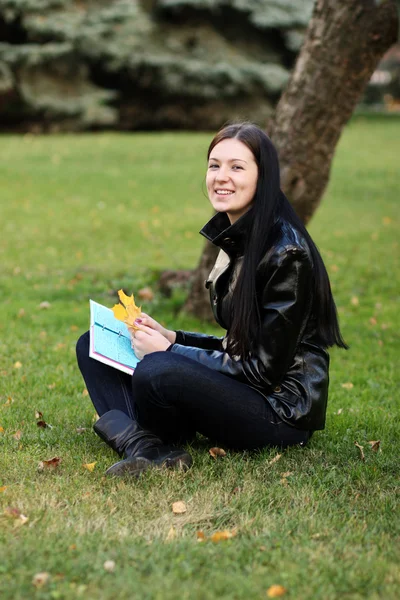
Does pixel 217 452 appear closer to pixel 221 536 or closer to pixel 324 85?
pixel 221 536

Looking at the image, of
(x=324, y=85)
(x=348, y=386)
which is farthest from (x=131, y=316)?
(x=324, y=85)

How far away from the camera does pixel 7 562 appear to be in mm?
2713

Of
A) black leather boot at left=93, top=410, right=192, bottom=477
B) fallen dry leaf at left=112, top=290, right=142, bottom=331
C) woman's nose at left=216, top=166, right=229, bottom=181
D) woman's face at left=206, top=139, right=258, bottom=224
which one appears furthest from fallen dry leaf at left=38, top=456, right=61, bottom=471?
woman's nose at left=216, top=166, right=229, bottom=181

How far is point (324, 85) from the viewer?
5.96 meters

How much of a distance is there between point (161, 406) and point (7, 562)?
3.34 feet

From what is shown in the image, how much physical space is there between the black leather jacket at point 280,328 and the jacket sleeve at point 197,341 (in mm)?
298

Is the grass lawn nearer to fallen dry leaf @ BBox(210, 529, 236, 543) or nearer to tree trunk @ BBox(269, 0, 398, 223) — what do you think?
fallen dry leaf @ BBox(210, 529, 236, 543)

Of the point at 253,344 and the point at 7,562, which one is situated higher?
the point at 253,344

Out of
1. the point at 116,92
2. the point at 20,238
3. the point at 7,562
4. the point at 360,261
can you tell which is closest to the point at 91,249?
the point at 20,238

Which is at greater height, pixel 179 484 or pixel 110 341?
pixel 110 341

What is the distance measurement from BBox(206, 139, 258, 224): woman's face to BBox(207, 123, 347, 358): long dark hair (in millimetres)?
27

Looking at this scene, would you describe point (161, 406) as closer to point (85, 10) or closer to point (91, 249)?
point (91, 249)

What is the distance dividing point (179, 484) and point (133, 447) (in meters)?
0.32

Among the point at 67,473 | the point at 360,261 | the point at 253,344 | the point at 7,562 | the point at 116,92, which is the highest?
the point at 253,344
